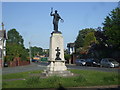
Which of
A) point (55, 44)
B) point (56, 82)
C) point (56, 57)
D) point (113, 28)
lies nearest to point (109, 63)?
point (113, 28)

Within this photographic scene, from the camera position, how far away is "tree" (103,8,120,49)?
4028 cm

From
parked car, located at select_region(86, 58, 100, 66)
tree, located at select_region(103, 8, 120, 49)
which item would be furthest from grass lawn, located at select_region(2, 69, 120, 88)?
parked car, located at select_region(86, 58, 100, 66)

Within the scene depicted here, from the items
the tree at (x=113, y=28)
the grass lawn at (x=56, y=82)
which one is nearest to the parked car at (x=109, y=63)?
the tree at (x=113, y=28)

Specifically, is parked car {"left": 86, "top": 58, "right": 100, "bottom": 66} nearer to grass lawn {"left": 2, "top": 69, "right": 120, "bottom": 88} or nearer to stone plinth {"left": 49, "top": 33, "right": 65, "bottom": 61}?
stone plinth {"left": 49, "top": 33, "right": 65, "bottom": 61}

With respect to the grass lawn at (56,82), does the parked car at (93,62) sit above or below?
above

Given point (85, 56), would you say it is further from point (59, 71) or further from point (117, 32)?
point (59, 71)

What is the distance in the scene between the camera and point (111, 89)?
11719 mm

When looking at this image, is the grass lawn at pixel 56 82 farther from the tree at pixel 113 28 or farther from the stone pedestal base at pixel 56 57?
the tree at pixel 113 28

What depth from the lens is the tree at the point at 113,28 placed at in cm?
4028

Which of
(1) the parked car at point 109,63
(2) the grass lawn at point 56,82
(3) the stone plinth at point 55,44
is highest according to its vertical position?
(3) the stone plinth at point 55,44

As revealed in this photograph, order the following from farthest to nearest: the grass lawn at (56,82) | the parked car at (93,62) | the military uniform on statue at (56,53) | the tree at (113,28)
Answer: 1. the parked car at (93,62)
2. the tree at (113,28)
3. the military uniform on statue at (56,53)
4. the grass lawn at (56,82)

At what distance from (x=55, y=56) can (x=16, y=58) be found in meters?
34.3

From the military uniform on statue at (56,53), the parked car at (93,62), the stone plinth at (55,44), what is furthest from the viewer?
the parked car at (93,62)

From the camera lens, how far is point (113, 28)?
40875mm
